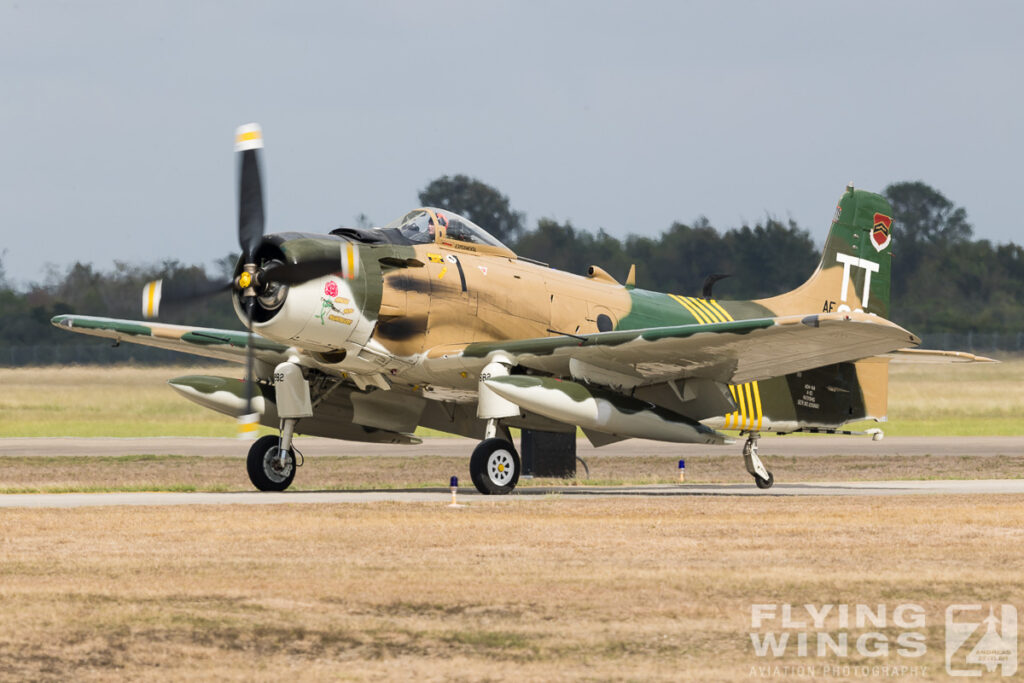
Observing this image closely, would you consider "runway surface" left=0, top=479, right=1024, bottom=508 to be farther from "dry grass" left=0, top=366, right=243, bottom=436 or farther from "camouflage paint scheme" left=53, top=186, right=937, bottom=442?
"dry grass" left=0, top=366, right=243, bottom=436

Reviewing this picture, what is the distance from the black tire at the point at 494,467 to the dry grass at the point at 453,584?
2508 millimetres

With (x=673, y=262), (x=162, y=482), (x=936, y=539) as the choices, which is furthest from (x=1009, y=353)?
(x=936, y=539)

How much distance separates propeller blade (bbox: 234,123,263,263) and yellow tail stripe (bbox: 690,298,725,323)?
785 cm

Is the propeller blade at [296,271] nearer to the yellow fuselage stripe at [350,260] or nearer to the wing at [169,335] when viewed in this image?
the yellow fuselage stripe at [350,260]

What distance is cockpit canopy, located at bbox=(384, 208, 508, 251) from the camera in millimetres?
19594

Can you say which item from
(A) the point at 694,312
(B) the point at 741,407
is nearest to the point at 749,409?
(B) the point at 741,407

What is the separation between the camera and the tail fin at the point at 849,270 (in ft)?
80.9

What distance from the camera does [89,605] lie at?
9680 mm

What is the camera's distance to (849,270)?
24.8 m

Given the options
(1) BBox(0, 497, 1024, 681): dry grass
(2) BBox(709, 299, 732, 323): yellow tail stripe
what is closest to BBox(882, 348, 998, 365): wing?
(2) BBox(709, 299, 732, 323): yellow tail stripe

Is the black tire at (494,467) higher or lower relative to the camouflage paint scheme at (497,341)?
lower

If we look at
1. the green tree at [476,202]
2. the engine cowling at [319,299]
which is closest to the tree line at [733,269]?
the green tree at [476,202]

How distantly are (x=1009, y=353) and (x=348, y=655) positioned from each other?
54.9 metres

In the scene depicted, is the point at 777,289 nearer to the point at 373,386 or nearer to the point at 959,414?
the point at 959,414
